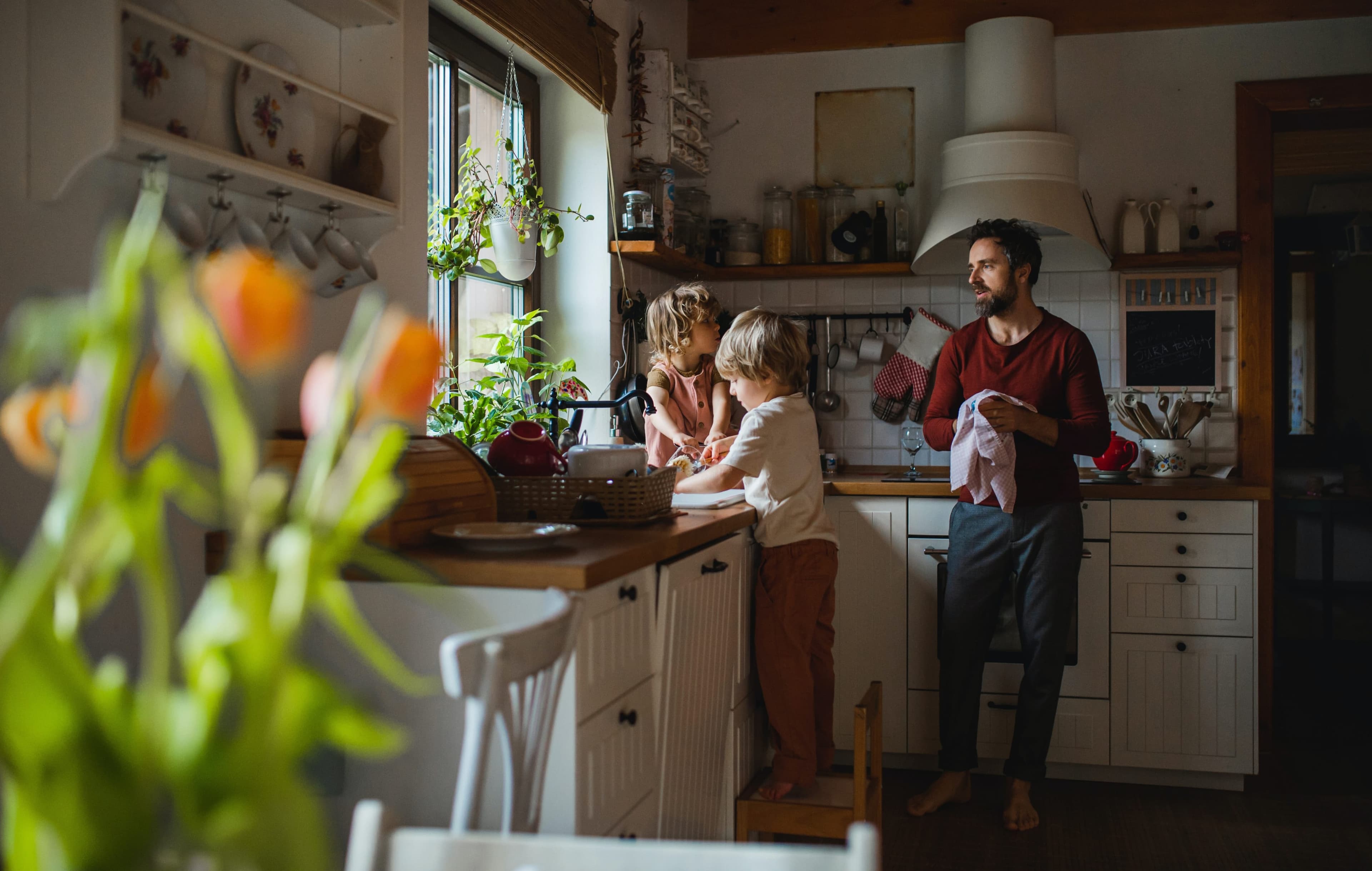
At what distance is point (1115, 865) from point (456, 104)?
8.10 ft

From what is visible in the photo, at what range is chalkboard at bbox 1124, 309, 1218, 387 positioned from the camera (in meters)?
3.66

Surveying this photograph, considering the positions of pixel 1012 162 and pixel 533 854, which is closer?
pixel 533 854

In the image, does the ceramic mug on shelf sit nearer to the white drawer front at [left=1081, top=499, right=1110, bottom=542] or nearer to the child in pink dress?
the white drawer front at [left=1081, top=499, right=1110, bottom=542]

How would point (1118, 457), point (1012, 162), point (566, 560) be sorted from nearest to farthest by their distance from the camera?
point (566, 560), point (1118, 457), point (1012, 162)

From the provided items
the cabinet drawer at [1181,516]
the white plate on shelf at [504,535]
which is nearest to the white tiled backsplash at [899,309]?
the cabinet drawer at [1181,516]

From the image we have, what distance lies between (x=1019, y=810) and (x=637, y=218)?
1.97 m

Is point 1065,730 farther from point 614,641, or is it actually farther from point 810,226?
point 614,641

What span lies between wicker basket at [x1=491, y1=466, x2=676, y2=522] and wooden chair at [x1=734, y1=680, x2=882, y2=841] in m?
0.59

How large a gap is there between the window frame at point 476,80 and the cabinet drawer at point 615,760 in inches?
49.7

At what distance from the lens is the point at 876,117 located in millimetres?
3959

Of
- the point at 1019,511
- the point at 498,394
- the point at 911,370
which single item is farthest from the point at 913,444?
the point at 498,394

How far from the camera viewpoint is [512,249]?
280 centimetres

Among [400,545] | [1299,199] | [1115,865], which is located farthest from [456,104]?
[1299,199]

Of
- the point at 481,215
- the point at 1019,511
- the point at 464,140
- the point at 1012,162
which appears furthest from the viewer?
the point at 1012,162
